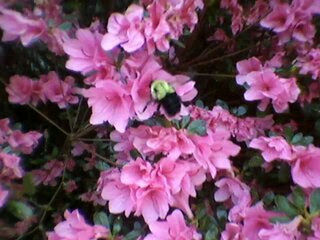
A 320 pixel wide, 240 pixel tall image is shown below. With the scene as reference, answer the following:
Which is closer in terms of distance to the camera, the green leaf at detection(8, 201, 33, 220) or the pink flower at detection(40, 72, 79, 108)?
the green leaf at detection(8, 201, 33, 220)

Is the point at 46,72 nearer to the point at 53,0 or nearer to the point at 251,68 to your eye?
the point at 53,0

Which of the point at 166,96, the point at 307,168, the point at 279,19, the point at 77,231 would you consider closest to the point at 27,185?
the point at 77,231

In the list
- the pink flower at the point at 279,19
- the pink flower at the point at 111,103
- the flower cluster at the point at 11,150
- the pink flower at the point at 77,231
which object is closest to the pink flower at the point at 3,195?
the flower cluster at the point at 11,150

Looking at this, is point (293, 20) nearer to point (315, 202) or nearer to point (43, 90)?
point (315, 202)

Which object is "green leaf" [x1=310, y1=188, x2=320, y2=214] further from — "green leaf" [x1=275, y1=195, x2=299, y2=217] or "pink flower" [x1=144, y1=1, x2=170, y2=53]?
"pink flower" [x1=144, y1=1, x2=170, y2=53]

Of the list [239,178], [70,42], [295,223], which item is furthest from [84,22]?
[295,223]

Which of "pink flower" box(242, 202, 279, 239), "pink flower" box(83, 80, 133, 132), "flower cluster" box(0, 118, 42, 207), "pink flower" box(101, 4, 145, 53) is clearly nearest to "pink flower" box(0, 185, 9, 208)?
"flower cluster" box(0, 118, 42, 207)
